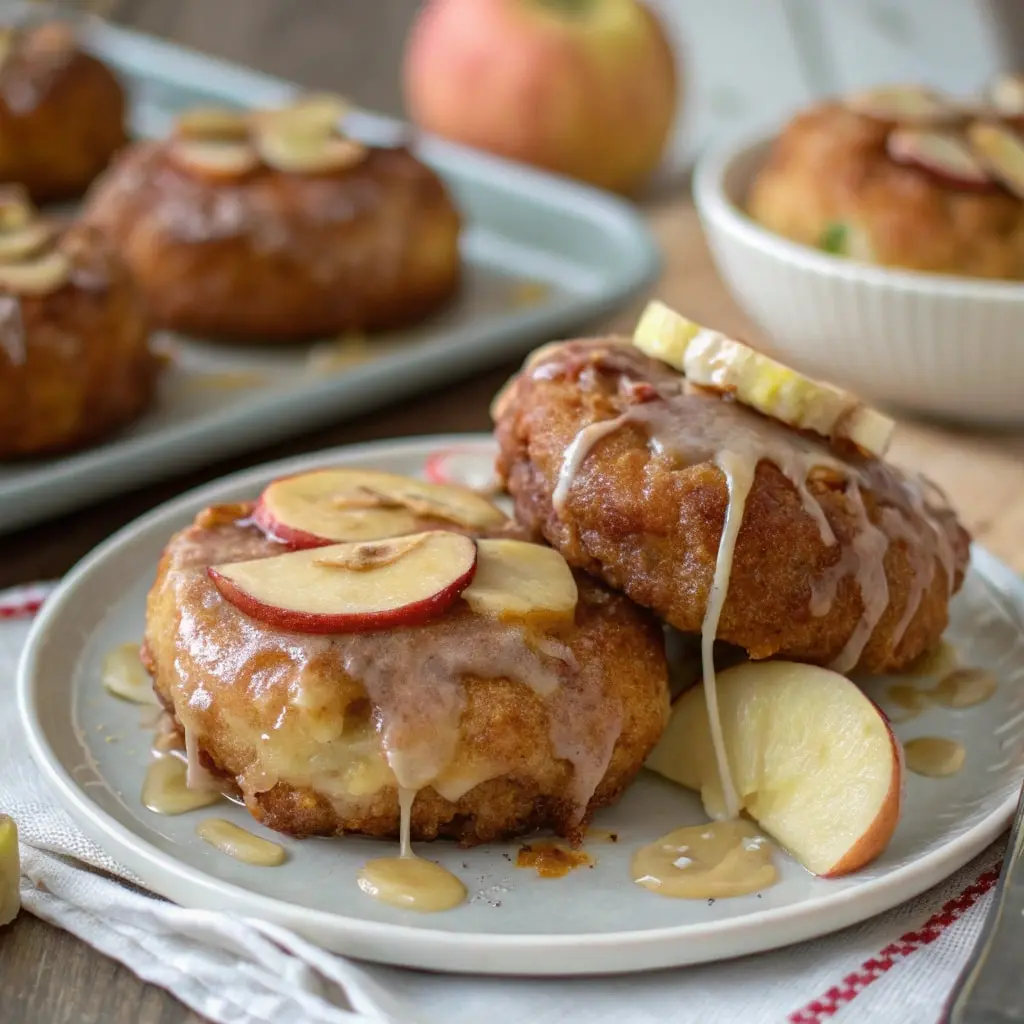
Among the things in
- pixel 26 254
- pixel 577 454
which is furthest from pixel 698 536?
pixel 26 254

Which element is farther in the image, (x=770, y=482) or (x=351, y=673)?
(x=770, y=482)

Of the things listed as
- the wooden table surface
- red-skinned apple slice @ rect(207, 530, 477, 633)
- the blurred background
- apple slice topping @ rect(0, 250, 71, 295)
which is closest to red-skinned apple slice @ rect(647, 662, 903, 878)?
red-skinned apple slice @ rect(207, 530, 477, 633)

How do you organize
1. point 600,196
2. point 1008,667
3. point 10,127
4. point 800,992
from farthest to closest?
point 10,127
point 600,196
point 1008,667
point 800,992

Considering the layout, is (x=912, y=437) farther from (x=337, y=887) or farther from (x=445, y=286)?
(x=337, y=887)

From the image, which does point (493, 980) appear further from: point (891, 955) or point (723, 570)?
point (723, 570)

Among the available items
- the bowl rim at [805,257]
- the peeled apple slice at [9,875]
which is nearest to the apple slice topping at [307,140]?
the bowl rim at [805,257]

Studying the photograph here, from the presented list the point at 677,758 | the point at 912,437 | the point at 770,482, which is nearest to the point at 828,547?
the point at 770,482
